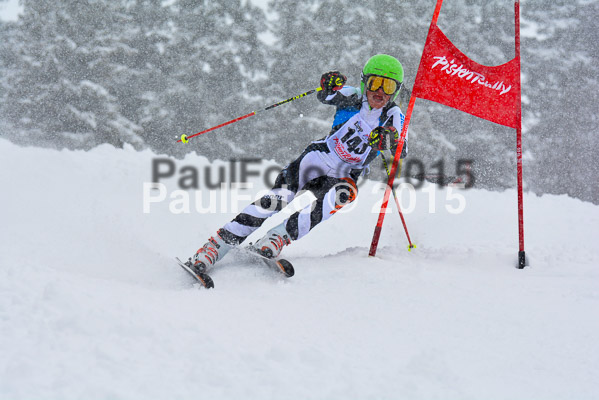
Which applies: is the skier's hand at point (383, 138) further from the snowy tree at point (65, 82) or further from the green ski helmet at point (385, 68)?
the snowy tree at point (65, 82)

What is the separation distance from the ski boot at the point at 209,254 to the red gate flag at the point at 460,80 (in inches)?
95.1

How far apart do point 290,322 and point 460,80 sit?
3300 millimetres

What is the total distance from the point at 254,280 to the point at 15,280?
5.43ft

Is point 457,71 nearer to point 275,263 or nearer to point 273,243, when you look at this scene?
point 273,243

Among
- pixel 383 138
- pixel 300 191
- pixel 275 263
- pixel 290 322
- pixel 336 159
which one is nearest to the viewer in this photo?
Result: pixel 290 322

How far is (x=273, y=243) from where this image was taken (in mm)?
3951

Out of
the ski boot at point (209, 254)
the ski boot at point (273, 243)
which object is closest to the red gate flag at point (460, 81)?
the ski boot at point (273, 243)

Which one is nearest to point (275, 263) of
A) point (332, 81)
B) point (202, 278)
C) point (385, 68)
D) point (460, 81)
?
point (202, 278)

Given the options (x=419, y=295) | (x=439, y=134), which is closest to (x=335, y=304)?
(x=419, y=295)

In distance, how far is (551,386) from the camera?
2.02 m

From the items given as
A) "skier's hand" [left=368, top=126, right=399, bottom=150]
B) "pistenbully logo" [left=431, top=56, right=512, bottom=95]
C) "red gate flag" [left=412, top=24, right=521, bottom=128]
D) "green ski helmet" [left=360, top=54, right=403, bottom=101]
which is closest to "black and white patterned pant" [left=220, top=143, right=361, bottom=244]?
"skier's hand" [left=368, top=126, right=399, bottom=150]

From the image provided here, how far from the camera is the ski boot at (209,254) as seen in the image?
3.81 m

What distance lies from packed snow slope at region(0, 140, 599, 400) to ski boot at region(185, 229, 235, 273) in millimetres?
107

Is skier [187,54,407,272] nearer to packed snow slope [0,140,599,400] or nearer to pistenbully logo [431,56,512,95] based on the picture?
packed snow slope [0,140,599,400]
